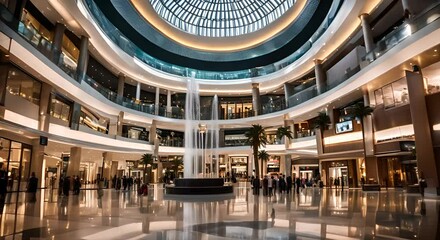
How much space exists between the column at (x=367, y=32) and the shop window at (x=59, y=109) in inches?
895

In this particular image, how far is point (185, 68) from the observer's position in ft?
124

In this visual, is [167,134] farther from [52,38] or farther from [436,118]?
[436,118]

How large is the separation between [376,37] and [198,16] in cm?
2611

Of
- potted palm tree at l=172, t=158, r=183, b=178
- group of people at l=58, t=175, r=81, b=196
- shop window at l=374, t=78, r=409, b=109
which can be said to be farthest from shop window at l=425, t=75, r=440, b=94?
potted palm tree at l=172, t=158, r=183, b=178

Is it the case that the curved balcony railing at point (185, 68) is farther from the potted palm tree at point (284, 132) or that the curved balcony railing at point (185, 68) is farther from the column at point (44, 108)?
the potted palm tree at point (284, 132)

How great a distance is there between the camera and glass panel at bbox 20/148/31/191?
54.2 feet

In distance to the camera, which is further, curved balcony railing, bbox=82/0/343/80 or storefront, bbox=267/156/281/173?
storefront, bbox=267/156/281/173

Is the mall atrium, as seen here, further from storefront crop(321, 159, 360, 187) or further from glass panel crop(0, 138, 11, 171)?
glass panel crop(0, 138, 11, 171)

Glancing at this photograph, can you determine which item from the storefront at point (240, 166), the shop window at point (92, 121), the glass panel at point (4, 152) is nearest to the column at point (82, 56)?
the shop window at point (92, 121)

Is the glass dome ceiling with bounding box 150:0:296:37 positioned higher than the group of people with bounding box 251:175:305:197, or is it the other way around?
the glass dome ceiling with bounding box 150:0:296:37

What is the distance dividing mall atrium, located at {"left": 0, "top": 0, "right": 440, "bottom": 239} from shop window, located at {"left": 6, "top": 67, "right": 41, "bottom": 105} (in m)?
0.08

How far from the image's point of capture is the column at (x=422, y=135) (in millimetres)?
14126

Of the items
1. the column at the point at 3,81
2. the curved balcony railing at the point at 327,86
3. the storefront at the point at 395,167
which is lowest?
the storefront at the point at 395,167

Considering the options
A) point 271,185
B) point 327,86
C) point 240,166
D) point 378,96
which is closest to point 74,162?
point 271,185
